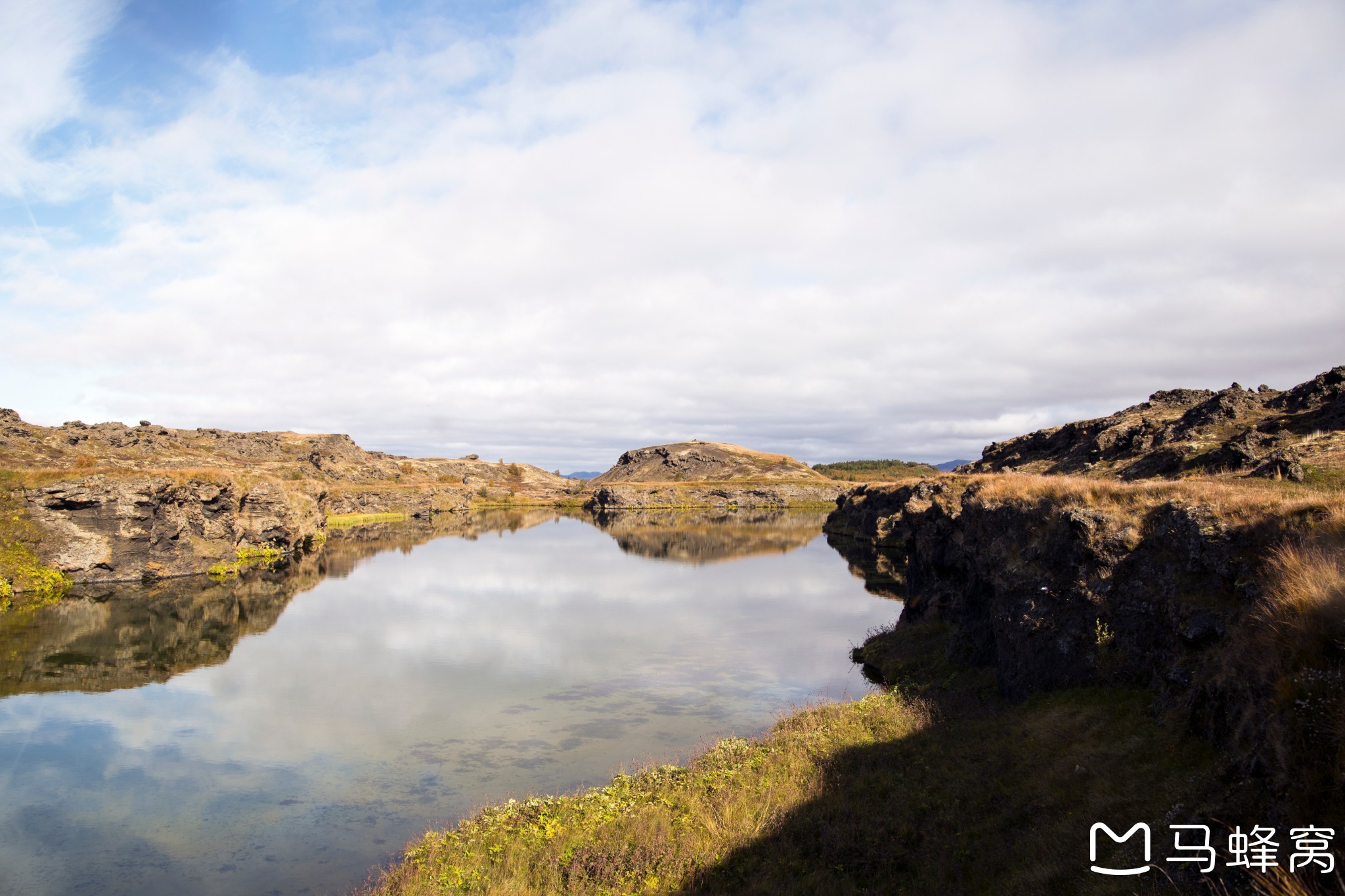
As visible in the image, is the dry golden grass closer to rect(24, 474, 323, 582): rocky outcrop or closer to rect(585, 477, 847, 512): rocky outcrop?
rect(24, 474, 323, 582): rocky outcrop

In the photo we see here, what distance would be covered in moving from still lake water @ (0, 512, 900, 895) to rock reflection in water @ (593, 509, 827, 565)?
2685 centimetres

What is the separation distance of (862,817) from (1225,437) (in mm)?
32930

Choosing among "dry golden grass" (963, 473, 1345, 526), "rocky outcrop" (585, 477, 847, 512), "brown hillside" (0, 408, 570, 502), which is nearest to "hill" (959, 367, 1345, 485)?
"dry golden grass" (963, 473, 1345, 526)

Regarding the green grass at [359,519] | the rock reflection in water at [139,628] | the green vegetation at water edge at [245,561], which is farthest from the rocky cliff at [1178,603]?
the green grass at [359,519]

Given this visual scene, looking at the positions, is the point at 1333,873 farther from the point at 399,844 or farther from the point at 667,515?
the point at 667,515

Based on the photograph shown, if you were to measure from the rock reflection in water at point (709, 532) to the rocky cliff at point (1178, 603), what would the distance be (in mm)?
56154

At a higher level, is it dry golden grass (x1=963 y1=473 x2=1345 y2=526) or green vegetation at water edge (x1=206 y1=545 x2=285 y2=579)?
dry golden grass (x1=963 y1=473 x2=1345 y2=526)

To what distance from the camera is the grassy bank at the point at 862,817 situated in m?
12.3

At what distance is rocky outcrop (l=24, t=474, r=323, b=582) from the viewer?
165ft

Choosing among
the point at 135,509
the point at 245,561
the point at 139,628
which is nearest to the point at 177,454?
the point at 245,561

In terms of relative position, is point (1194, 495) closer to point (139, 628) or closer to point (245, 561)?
point (139, 628)

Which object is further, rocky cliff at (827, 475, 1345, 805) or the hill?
the hill

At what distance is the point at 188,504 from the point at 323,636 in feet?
101

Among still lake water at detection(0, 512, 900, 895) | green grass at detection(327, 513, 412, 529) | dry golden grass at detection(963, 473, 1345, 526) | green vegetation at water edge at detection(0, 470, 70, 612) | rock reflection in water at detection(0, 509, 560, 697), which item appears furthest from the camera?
green grass at detection(327, 513, 412, 529)
